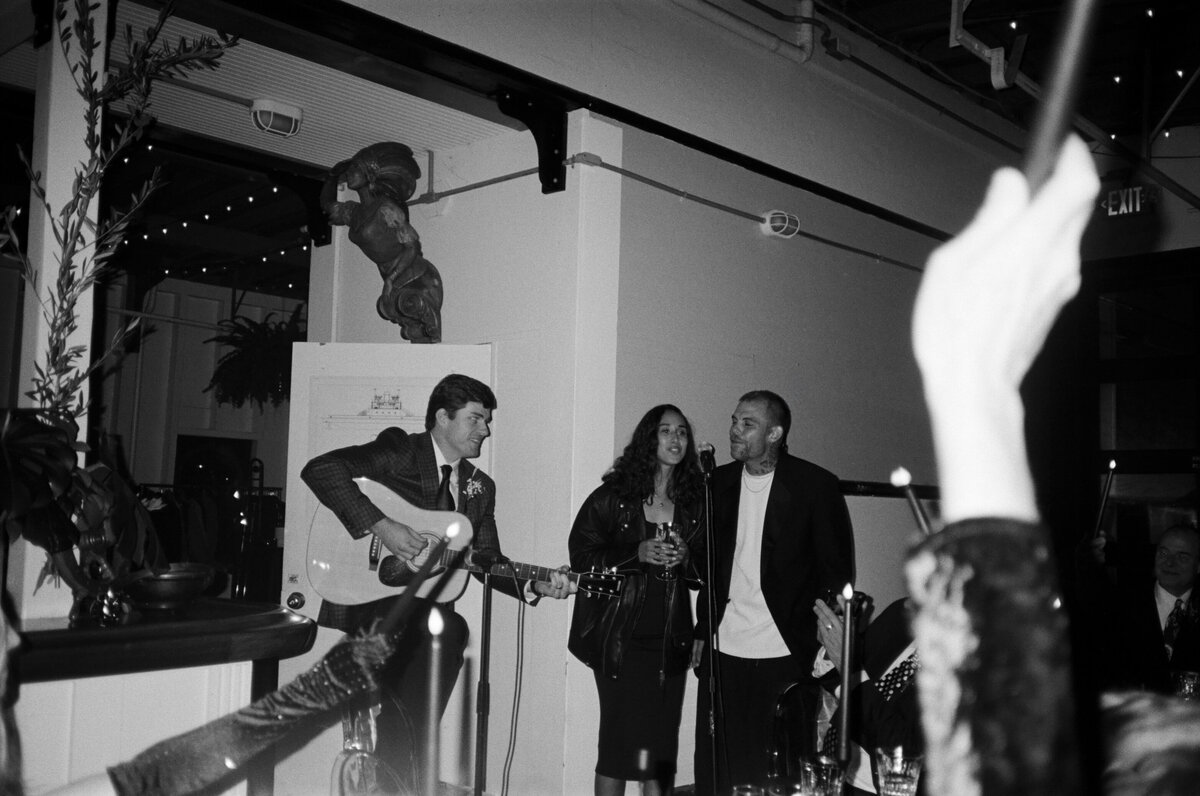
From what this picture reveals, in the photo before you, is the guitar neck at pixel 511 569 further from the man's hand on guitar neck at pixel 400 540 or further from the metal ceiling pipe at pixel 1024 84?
the metal ceiling pipe at pixel 1024 84

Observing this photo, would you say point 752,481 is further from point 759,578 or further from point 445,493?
point 445,493

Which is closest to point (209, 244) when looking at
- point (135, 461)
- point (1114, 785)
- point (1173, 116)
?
point (135, 461)

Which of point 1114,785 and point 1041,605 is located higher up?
point 1041,605

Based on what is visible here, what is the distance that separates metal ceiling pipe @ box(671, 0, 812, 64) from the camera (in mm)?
5588

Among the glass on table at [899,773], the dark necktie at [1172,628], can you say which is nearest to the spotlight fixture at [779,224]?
the dark necktie at [1172,628]

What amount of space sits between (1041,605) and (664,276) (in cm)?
487

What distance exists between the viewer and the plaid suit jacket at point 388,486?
15.9 ft

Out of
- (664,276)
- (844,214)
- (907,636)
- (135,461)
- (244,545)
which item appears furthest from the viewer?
(135,461)

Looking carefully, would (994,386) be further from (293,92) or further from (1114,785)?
(293,92)

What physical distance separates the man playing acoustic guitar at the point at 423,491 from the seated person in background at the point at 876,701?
1.92 m

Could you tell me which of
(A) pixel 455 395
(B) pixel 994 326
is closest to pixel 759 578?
(A) pixel 455 395

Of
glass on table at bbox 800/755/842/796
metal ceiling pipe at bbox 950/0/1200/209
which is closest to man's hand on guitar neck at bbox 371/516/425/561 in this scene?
glass on table at bbox 800/755/842/796

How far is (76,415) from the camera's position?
Result: 3.44m

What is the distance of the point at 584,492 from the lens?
4910 mm
